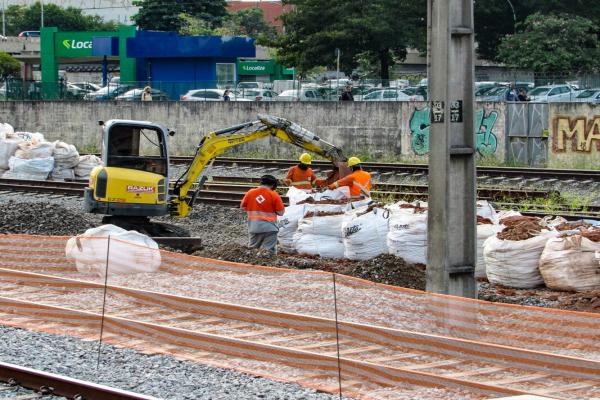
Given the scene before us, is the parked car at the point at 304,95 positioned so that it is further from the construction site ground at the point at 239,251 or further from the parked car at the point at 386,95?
the construction site ground at the point at 239,251

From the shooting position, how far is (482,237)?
1564cm

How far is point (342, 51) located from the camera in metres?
54.2

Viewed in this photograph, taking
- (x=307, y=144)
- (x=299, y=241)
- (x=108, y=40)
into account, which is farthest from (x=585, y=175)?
(x=108, y=40)

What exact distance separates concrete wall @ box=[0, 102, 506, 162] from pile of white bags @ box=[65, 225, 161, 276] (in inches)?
812

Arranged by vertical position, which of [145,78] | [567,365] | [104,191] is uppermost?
[145,78]

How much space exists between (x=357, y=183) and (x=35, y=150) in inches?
522

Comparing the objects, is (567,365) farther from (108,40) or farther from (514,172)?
(108,40)

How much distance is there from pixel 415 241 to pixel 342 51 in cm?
3931

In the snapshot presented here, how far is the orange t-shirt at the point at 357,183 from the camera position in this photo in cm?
1925

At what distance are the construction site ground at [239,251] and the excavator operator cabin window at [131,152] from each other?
1.64 meters

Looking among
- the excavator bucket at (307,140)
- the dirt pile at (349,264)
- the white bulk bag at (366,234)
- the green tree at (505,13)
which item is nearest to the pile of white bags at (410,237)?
the dirt pile at (349,264)

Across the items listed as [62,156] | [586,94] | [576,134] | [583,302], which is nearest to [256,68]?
[586,94]

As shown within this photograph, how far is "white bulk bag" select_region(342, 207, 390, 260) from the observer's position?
16328mm

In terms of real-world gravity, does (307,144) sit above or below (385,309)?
above
